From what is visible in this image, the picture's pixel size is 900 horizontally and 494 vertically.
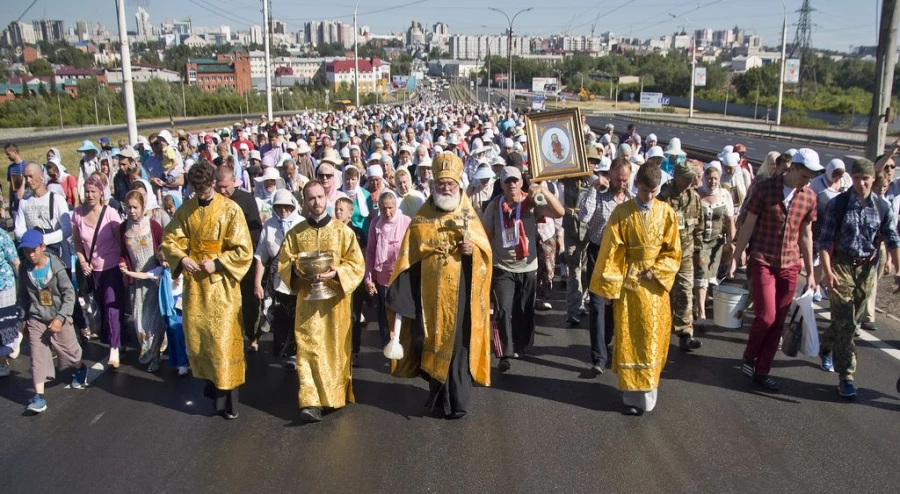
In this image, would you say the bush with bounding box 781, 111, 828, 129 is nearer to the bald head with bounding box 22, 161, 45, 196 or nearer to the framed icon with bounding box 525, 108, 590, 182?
the framed icon with bounding box 525, 108, 590, 182

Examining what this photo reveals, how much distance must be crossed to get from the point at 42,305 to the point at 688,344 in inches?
233

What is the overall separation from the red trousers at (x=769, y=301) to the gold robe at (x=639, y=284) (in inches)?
35.9

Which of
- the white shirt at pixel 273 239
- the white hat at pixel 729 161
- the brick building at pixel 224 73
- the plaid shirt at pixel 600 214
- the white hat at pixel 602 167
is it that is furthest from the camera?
the brick building at pixel 224 73

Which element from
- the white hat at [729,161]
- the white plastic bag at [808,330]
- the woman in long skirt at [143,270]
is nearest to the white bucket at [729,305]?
the white plastic bag at [808,330]

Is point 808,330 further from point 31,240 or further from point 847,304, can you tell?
point 31,240

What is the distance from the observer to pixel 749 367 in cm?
649

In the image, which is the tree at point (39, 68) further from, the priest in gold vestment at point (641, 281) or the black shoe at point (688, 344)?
the priest in gold vestment at point (641, 281)

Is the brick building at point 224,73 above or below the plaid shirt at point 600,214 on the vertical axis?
above

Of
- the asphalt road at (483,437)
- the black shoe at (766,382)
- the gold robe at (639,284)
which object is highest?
the gold robe at (639,284)

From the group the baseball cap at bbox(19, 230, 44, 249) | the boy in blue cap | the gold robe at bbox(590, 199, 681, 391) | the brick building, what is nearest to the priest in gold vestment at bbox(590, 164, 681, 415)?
the gold robe at bbox(590, 199, 681, 391)

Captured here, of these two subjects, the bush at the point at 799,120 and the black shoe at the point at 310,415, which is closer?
the black shoe at the point at 310,415

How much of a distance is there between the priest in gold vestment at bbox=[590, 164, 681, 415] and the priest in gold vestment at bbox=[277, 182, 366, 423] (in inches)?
80.1

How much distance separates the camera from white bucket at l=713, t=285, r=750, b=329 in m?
7.20

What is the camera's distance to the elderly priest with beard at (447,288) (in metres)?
5.67
